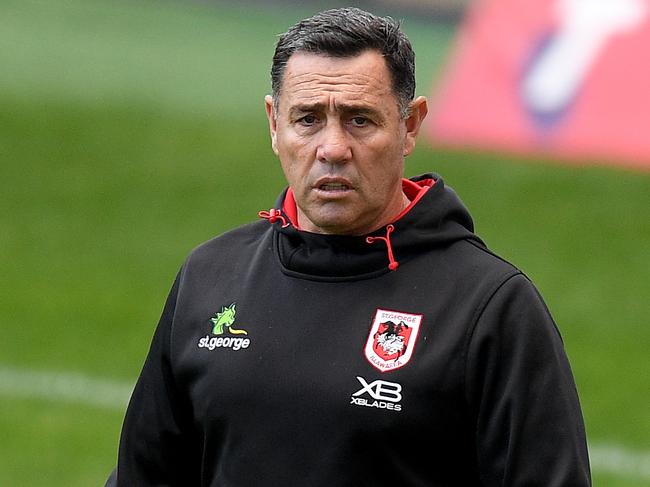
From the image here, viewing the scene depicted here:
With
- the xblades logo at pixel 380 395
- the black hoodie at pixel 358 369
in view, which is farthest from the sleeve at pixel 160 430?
the xblades logo at pixel 380 395

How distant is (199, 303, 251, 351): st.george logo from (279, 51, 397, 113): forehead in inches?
20.8

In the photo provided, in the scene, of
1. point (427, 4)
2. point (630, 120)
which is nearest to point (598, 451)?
point (630, 120)

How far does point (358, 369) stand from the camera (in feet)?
11.9

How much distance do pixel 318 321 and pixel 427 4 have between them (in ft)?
42.7

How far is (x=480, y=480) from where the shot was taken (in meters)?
3.58

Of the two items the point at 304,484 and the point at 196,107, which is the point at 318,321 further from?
the point at 196,107

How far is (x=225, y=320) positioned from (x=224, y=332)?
0.04 m

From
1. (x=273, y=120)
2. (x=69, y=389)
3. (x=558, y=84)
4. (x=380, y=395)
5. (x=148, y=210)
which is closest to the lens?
(x=380, y=395)

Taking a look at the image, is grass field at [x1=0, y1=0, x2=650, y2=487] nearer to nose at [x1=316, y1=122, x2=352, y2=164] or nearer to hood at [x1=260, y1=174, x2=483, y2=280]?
hood at [x1=260, y1=174, x2=483, y2=280]

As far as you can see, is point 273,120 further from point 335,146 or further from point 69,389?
point 69,389

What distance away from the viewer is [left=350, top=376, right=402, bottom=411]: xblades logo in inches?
140

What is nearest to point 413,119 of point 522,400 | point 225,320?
point 225,320

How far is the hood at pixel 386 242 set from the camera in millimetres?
3736

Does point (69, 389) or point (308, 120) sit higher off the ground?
point (308, 120)
